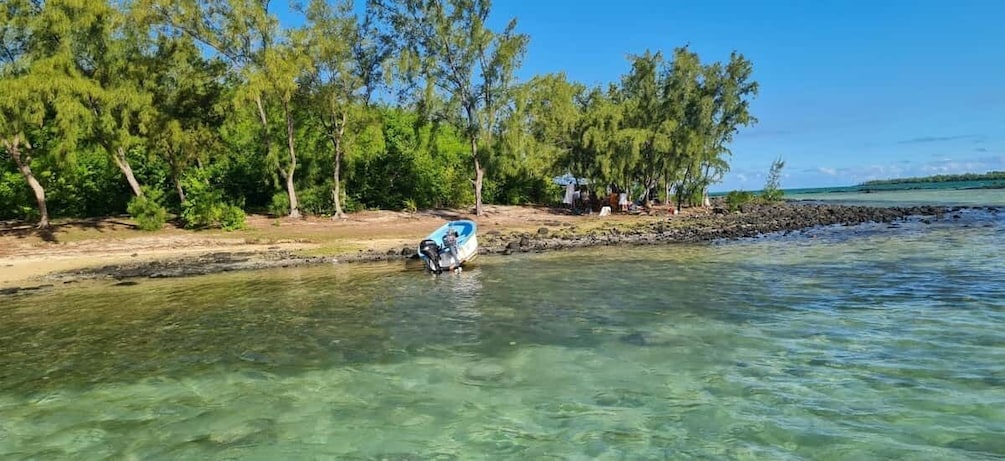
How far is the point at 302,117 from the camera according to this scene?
1367 inches

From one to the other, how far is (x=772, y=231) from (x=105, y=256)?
2910cm

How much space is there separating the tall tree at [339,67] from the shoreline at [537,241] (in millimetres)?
9207

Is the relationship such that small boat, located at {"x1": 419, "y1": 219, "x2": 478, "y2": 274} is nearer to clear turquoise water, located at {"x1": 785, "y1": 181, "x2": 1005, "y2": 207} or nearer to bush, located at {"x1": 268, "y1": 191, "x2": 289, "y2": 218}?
A: bush, located at {"x1": 268, "y1": 191, "x2": 289, "y2": 218}

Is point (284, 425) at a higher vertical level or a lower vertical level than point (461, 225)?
lower

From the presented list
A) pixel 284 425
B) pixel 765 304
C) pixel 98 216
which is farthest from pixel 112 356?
pixel 98 216

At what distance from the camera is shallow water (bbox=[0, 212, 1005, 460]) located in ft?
20.2

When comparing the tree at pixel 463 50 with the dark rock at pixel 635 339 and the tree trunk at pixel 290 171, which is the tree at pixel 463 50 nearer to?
the tree trunk at pixel 290 171

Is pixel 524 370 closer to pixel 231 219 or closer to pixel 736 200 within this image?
pixel 231 219

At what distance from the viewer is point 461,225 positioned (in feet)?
72.1

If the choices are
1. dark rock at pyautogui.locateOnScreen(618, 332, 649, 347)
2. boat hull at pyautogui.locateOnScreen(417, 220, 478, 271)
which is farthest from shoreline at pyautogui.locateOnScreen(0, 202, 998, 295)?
dark rock at pyautogui.locateOnScreen(618, 332, 649, 347)

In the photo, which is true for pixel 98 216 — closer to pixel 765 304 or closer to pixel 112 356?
pixel 112 356

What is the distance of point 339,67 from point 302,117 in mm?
5181

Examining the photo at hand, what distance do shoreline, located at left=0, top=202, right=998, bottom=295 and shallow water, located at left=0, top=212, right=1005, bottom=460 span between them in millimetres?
3611

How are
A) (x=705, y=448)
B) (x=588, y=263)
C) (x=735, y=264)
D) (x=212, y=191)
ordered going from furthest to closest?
(x=212, y=191) → (x=588, y=263) → (x=735, y=264) → (x=705, y=448)
